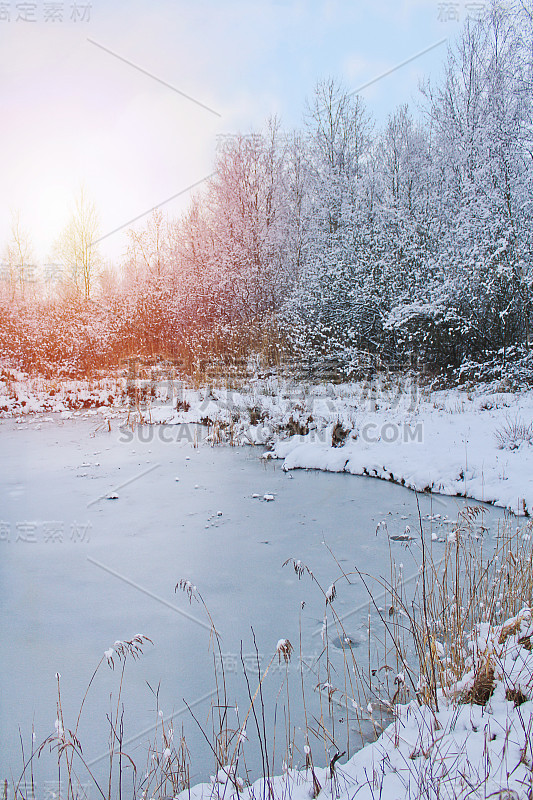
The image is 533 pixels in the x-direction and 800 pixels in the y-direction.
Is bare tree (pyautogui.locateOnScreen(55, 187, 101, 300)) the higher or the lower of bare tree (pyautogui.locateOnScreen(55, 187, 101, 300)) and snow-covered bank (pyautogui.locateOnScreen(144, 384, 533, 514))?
the higher

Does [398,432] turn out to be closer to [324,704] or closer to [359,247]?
[324,704]

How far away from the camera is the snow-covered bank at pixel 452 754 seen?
1857 millimetres

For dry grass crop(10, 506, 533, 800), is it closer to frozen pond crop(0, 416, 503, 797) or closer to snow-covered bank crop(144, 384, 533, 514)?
frozen pond crop(0, 416, 503, 797)

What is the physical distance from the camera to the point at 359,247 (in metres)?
13.9

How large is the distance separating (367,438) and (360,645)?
507cm

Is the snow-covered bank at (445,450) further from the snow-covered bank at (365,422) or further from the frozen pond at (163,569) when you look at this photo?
the frozen pond at (163,569)

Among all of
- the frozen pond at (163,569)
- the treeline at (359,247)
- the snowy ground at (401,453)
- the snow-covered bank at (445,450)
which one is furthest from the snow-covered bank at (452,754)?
the treeline at (359,247)

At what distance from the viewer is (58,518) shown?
18.5 feet

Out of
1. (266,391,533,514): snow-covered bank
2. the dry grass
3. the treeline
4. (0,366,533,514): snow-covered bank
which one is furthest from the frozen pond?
the treeline

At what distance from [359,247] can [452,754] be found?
515 inches

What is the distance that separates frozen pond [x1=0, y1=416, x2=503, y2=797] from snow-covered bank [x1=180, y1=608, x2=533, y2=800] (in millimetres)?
437

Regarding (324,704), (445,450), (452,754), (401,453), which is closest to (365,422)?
(401,453)

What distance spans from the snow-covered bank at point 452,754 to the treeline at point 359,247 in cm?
901

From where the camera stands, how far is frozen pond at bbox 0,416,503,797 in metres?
2.81
